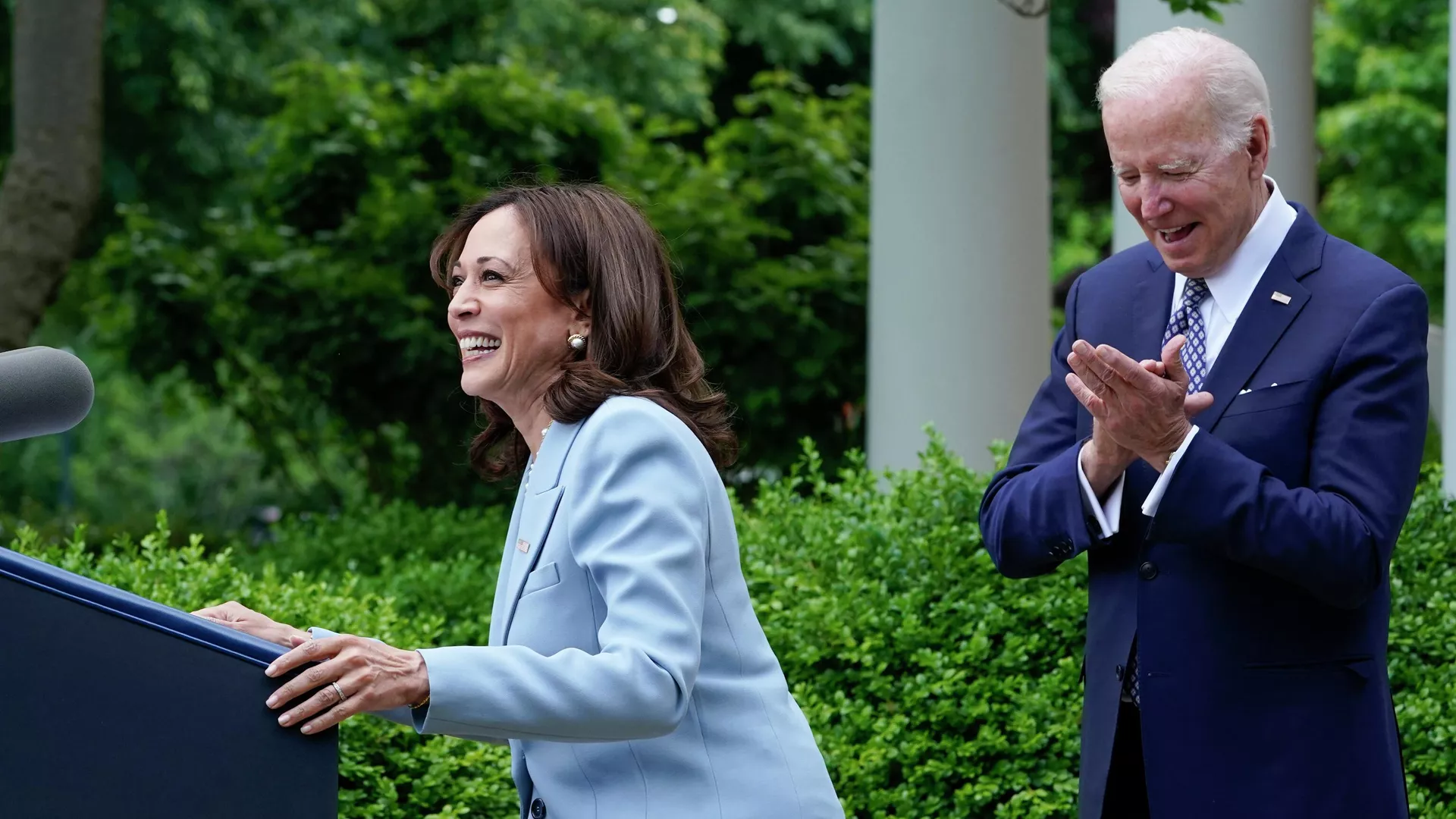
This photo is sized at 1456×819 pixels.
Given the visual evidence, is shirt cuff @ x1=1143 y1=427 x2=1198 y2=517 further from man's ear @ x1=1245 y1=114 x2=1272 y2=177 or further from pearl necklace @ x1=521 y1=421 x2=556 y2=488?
pearl necklace @ x1=521 y1=421 x2=556 y2=488

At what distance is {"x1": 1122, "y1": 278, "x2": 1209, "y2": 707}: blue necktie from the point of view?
9.29 ft

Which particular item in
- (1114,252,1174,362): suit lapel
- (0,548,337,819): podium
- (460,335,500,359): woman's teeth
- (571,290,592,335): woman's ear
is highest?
(1114,252,1174,362): suit lapel

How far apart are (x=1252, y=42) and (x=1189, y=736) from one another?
4.92m

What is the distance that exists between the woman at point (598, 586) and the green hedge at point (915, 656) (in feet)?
5.53

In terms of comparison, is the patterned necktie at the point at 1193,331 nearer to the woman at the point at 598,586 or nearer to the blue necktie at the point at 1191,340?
the blue necktie at the point at 1191,340

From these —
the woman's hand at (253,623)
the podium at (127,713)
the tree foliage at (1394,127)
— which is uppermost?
the tree foliage at (1394,127)

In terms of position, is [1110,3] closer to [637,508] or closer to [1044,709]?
[1044,709]

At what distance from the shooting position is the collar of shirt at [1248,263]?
9.27 ft

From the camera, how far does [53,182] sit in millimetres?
7391

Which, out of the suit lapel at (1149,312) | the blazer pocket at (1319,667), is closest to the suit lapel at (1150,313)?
the suit lapel at (1149,312)

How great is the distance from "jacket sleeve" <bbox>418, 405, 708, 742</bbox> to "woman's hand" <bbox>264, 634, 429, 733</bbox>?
30 mm

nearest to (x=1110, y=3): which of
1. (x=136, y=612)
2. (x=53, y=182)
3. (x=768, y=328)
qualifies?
(x=768, y=328)

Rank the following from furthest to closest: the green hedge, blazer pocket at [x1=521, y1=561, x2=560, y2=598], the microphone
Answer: the green hedge, blazer pocket at [x1=521, y1=561, x2=560, y2=598], the microphone

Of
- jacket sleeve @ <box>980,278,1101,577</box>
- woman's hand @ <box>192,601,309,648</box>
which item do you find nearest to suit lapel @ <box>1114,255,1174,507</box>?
jacket sleeve @ <box>980,278,1101,577</box>
